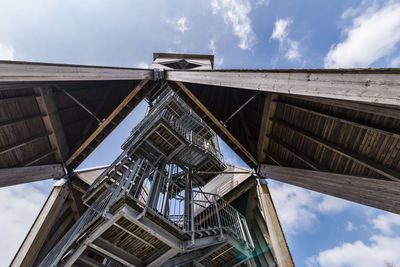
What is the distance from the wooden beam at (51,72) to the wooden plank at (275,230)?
891 cm

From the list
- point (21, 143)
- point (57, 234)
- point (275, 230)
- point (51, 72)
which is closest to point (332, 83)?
point (275, 230)

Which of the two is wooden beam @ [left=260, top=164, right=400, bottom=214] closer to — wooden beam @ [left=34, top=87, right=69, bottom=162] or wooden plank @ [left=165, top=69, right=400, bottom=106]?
wooden plank @ [left=165, top=69, right=400, bottom=106]

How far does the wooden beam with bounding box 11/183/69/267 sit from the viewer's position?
27.7ft

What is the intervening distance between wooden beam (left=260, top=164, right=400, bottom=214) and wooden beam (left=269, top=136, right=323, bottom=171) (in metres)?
0.58

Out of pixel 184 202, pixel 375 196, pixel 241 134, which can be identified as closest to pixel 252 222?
pixel 241 134

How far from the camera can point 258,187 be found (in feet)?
35.8

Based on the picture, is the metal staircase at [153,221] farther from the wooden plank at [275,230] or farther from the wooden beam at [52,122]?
the wooden beam at [52,122]

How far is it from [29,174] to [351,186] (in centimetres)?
1337

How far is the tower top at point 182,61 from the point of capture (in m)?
22.4

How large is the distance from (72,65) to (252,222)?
12.8 metres

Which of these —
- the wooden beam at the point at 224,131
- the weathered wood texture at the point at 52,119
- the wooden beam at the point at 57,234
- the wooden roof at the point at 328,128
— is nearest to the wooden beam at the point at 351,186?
the wooden roof at the point at 328,128

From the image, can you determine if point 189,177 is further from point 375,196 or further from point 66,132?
point 66,132

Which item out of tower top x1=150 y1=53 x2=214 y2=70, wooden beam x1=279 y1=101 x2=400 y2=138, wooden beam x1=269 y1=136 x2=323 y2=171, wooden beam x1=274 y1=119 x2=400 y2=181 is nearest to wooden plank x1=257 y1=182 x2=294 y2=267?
wooden beam x1=269 y1=136 x2=323 y2=171

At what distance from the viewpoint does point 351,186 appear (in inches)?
274
